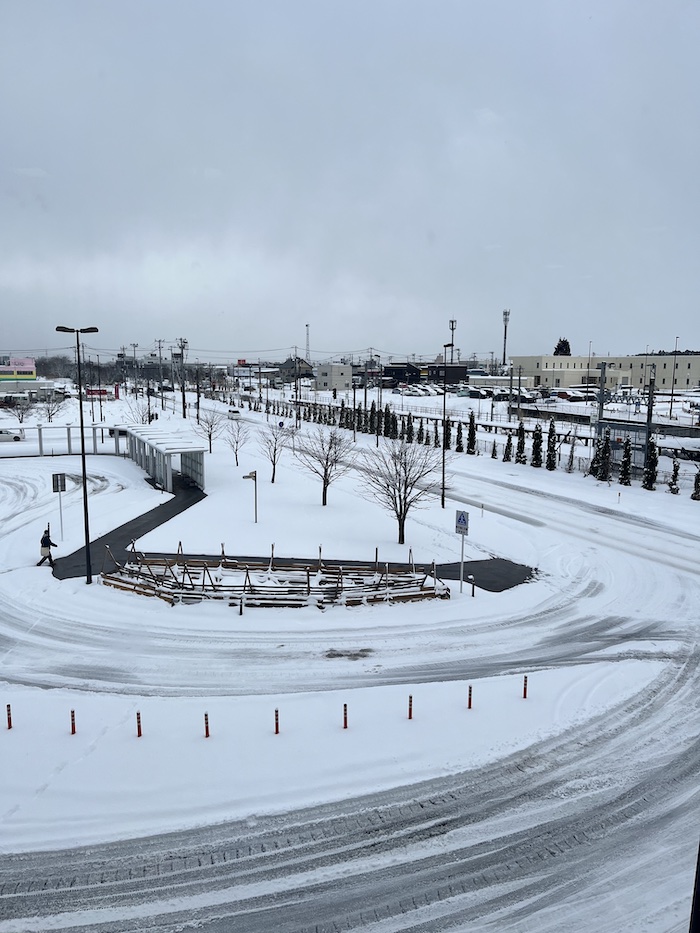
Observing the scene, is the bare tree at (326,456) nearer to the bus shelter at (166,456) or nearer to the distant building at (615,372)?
the bus shelter at (166,456)

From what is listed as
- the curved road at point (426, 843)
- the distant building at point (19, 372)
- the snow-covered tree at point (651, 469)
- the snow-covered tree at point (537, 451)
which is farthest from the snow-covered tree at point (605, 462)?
the distant building at point (19, 372)

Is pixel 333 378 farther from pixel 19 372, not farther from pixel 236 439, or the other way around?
pixel 236 439

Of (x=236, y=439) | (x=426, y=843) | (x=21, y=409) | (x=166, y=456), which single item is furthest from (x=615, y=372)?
(x=426, y=843)

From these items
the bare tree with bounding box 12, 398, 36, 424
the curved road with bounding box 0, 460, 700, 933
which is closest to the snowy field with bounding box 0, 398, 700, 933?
the curved road with bounding box 0, 460, 700, 933

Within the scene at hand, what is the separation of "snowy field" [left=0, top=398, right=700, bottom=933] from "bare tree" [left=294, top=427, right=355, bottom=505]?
6.78 m

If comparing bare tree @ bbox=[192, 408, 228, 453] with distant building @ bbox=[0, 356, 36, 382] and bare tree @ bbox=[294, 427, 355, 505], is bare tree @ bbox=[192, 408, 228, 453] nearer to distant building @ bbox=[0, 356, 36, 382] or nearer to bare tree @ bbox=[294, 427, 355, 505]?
bare tree @ bbox=[294, 427, 355, 505]

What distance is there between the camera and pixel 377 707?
12.5 meters

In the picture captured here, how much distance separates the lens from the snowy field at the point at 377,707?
9.14m

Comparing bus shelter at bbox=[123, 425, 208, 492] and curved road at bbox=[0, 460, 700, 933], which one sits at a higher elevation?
bus shelter at bbox=[123, 425, 208, 492]

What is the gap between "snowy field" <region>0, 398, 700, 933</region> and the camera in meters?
9.14

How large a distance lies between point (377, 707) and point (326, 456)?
18575 mm

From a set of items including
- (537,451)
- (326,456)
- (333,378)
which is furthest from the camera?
(333,378)

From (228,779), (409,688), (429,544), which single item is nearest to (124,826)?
(228,779)

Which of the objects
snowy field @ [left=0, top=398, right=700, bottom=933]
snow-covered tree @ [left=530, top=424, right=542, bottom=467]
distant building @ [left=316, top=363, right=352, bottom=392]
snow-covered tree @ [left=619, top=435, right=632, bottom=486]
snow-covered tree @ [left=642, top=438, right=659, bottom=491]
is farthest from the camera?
distant building @ [left=316, top=363, right=352, bottom=392]
